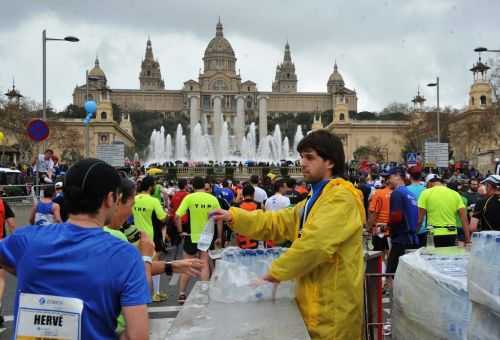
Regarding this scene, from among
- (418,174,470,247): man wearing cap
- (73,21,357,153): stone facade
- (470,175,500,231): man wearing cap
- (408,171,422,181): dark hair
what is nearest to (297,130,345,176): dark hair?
(470,175,500,231): man wearing cap

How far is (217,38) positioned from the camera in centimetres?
17212

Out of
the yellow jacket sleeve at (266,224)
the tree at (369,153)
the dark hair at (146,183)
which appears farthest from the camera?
the tree at (369,153)

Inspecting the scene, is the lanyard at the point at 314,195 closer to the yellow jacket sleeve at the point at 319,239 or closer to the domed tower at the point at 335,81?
the yellow jacket sleeve at the point at 319,239

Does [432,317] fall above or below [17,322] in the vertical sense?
below

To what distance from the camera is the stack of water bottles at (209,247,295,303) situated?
11.8ft

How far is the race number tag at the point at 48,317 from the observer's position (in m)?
2.35

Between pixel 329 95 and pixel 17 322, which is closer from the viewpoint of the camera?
pixel 17 322

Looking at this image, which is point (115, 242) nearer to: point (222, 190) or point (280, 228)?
point (280, 228)

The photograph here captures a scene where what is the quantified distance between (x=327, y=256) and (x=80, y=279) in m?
1.50

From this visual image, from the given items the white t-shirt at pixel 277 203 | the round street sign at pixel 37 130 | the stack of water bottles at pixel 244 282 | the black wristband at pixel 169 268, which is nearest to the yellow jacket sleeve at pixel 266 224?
the stack of water bottles at pixel 244 282

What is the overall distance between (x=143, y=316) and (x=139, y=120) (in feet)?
494

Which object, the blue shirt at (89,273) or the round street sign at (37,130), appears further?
the round street sign at (37,130)

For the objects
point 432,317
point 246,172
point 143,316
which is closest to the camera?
point 143,316

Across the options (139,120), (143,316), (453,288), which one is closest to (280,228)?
(453,288)
